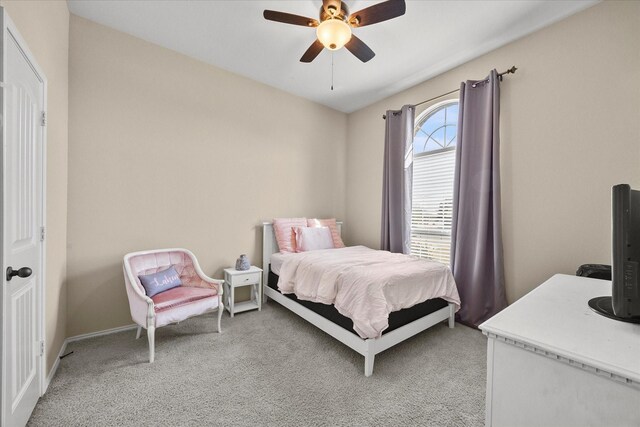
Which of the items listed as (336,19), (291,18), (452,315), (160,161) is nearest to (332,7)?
(336,19)

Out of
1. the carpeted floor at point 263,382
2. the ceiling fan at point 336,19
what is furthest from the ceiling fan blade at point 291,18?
the carpeted floor at point 263,382

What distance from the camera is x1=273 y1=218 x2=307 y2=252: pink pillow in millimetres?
3396

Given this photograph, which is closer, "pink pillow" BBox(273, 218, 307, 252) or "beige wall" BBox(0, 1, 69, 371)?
"beige wall" BBox(0, 1, 69, 371)

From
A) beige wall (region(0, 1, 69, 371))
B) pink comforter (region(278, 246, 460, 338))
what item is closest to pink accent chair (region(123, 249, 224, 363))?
beige wall (region(0, 1, 69, 371))

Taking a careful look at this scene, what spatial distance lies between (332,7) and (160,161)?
88.0 inches

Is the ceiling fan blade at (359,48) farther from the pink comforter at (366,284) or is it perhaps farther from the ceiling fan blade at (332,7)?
the pink comforter at (366,284)

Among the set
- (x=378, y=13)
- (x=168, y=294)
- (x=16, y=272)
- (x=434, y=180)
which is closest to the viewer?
(x=16, y=272)

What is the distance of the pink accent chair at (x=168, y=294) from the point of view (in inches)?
81.7

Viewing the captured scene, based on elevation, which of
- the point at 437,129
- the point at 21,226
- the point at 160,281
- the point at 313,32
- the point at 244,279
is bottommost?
the point at 244,279

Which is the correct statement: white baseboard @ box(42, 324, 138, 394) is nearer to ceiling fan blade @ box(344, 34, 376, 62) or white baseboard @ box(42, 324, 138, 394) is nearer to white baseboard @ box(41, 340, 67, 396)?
white baseboard @ box(41, 340, 67, 396)

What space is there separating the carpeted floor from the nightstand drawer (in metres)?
0.55

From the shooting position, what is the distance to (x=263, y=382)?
1822 mm

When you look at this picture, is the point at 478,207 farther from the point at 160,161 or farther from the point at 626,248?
the point at 160,161

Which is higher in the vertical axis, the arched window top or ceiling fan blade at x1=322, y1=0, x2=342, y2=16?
ceiling fan blade at x1=322, y1=0, x2=342, y2=16
